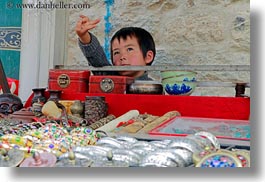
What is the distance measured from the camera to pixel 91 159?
2.71ft

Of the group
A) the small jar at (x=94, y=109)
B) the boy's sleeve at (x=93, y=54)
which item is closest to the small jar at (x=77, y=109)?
the small jar at (x=94, y=109)

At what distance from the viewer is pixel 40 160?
0.82 meters

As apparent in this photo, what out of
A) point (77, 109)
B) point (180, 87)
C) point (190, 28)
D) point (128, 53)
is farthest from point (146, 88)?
point (190, 28)

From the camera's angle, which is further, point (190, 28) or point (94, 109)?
point (190, 28)

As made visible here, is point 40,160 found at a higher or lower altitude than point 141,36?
lower

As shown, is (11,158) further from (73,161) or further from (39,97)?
(39,97)

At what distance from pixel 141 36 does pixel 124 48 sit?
162 mm

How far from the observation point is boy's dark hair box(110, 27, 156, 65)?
7.13 feet

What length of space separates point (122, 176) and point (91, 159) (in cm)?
9

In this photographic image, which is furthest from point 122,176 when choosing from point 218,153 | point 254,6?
point 254,6

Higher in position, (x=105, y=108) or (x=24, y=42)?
(x=24, y=42)

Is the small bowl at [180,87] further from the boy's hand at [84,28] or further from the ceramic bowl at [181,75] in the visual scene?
the boy's hand at [84,28]

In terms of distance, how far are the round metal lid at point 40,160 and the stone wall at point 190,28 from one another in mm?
1271

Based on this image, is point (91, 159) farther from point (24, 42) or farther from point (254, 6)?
point (24, 42)
